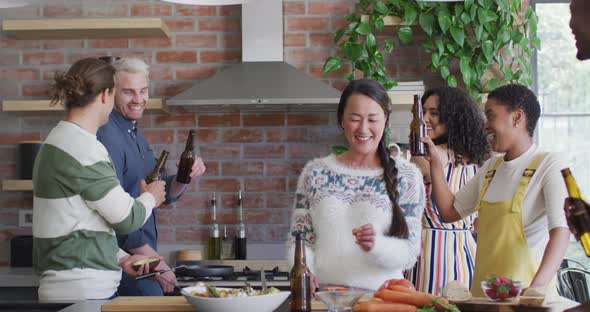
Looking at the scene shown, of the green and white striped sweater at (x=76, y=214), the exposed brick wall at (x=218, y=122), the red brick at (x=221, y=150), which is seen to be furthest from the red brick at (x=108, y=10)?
the green and white striped sweater at (x=76, y=214)

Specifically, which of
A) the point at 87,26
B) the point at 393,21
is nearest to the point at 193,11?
the point at 87,26

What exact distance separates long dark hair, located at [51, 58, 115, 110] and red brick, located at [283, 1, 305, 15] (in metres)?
1.94

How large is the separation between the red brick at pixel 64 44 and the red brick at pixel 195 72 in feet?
1.87

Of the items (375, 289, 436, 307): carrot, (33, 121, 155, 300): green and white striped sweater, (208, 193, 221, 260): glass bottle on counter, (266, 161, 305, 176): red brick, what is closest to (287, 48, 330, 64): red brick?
(266, 161, 305, 176): red brick

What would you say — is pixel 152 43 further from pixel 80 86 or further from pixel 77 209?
pixel 77 209

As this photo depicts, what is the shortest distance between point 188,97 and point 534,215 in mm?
1914

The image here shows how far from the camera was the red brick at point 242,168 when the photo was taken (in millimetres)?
4059

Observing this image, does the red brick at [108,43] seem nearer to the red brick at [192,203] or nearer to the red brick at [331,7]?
the red brick at [192,203]

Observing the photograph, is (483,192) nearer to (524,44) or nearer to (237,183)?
(524,44)

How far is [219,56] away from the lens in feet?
13.4

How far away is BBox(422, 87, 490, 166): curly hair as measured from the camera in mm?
2807

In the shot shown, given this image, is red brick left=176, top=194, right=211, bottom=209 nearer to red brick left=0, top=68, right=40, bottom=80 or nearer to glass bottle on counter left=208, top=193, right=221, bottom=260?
glass bottle on counter left=208, top=193, right=221, bottom=260

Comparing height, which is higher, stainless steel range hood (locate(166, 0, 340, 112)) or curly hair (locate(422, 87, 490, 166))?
stainless steel range hood (locate(166, 0, 340, 112))

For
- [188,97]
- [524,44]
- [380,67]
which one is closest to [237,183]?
[188,97]
